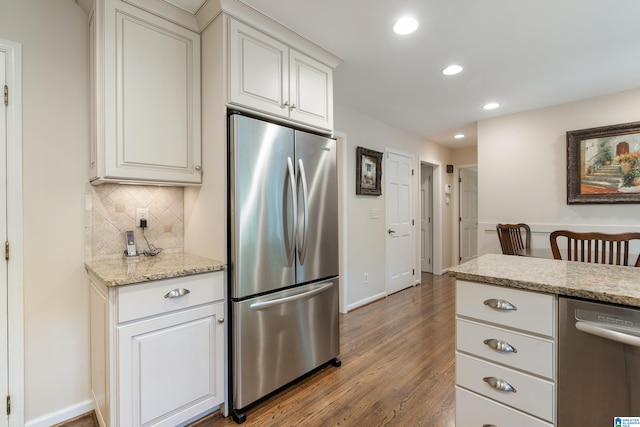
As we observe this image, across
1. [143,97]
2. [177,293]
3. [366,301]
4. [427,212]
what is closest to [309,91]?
[143,97]

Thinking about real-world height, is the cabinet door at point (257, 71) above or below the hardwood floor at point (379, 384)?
above

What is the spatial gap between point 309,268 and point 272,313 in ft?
1.31

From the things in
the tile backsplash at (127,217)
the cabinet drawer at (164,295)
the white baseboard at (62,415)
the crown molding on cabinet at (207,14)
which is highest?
the crown molding on cabinet at (207,14)

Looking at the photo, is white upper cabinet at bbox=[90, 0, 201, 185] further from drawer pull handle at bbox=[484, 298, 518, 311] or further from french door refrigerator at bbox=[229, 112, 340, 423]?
drawer pull handle at bbox=[484, 298, 518, 311]

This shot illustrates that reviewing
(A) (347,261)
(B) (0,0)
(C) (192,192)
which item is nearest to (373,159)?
(A) (347,261)

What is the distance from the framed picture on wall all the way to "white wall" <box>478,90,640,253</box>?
1.44 m

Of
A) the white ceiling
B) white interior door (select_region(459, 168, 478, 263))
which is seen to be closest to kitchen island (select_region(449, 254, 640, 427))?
the white ceiling

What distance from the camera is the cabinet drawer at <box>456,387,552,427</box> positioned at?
114 cm

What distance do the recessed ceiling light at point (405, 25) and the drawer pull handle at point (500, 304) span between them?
68.8 inches

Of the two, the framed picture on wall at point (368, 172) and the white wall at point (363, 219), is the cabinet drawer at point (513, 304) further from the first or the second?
the framed picture on wall at point (368, 172)

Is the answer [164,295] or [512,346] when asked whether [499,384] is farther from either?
[164,295]

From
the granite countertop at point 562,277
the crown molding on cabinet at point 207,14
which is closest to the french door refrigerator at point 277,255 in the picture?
the crown molding on cabinet at point 207,14

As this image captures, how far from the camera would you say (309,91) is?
219 centimetres

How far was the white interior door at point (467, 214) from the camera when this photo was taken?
232 inches
